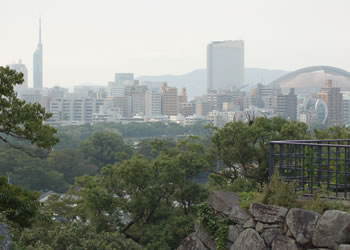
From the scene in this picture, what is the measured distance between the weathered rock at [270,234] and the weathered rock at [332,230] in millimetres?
499

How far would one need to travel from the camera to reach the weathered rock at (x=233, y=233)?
285 inches

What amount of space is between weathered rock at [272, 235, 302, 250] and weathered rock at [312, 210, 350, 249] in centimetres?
25

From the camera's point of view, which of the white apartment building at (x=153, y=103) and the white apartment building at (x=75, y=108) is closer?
the white apartment building at (x=75, y=108)

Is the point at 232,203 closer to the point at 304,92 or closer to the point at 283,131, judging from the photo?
the point at 283,131

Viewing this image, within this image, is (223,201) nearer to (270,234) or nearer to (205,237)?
(205,237)

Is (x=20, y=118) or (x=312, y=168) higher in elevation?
(x=20, y=118)

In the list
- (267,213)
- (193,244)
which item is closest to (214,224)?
(193,244)

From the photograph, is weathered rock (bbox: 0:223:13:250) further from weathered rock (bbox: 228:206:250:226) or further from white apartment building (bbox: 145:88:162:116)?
white apartment building (bbox: 145:88:162:116)

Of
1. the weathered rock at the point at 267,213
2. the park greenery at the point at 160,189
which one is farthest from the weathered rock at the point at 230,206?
the park greenery at the point at 160,189

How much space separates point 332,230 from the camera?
6.19m

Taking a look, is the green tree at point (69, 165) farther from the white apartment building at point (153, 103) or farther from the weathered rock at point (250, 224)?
the white apartment building at point (153, 103)

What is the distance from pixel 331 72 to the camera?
5979 inches

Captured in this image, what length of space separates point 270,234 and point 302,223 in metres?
0.49

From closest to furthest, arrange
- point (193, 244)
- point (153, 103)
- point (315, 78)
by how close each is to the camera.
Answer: point (193, 244), point (315, 78), point (153, 103)
